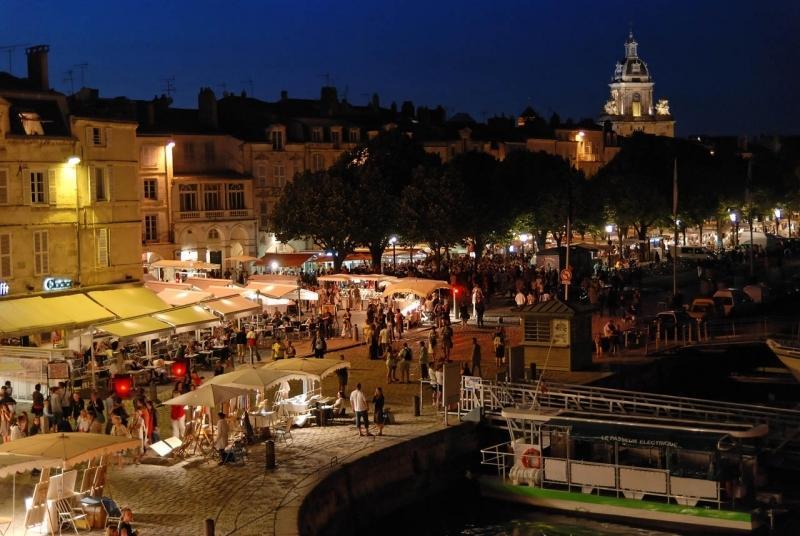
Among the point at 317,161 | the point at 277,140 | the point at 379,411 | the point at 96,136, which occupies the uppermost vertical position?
the point at 277,140

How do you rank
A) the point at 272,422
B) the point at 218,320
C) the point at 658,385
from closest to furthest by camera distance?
the point at 272,422
the point at 218,320
the point at 658,385

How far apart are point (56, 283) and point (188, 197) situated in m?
34.5

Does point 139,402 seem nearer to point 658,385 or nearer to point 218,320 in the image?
point 218,320

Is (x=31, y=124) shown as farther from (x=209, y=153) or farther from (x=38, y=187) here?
(x=209, y=153)

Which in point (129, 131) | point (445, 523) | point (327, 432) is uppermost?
point (129, 131)

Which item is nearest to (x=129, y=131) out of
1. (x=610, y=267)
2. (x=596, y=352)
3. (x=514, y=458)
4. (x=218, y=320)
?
(x=218, y=320)

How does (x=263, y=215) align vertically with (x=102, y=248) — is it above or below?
above

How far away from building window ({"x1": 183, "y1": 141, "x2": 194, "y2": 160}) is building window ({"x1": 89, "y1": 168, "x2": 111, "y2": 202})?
33.0m

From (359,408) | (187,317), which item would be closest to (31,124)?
(187,317)

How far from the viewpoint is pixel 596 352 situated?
45062 mm

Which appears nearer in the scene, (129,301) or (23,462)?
(23,462)

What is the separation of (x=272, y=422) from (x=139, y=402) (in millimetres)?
3739

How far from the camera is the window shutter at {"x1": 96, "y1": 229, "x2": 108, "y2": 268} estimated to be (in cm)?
4475

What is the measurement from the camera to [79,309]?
127 ft
